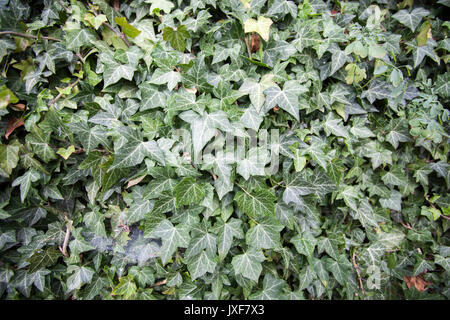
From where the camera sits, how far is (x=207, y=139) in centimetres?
124

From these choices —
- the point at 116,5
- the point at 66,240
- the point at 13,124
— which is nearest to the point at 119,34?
the point at 116,5

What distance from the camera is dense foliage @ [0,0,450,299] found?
1364mm

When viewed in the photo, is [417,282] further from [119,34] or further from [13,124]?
[13,124]

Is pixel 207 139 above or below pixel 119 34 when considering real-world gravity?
below

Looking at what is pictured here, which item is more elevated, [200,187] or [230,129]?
[230,129]

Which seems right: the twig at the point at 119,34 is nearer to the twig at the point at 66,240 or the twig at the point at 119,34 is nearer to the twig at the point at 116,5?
the twig at the point at 116,5

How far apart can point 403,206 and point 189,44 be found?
189 cm

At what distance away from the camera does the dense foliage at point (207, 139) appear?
1364 mm

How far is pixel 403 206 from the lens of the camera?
189cm

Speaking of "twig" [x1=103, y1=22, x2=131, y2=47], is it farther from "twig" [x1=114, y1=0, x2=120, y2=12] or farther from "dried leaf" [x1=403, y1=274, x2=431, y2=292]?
"dried leaf" [x1=403, y1=274, x2=431, y2=292]

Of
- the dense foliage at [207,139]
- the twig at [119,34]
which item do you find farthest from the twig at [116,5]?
the twig at [119,34]

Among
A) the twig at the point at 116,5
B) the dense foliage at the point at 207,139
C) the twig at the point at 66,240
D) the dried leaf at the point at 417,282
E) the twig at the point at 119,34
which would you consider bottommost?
the dried leaf at the point at 417,282
